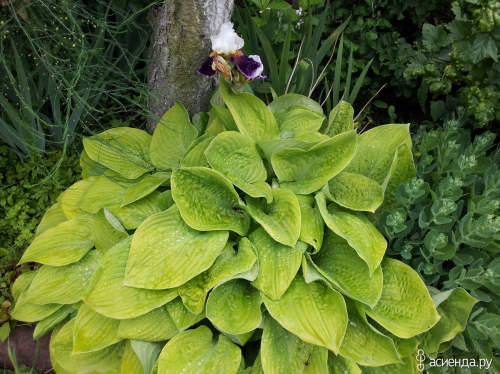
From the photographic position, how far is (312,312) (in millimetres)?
1176

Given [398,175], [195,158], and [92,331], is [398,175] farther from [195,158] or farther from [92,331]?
[92,331]

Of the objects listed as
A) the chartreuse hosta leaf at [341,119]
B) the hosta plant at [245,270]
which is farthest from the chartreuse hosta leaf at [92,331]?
the chartreuse hosta leaf at [341,119]

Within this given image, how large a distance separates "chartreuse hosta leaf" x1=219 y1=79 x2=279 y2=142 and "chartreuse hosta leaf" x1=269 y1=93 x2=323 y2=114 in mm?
198

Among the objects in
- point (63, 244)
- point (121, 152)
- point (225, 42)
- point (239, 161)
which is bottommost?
point (63, 244)

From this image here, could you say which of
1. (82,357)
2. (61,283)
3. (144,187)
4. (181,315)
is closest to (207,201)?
(144,187)

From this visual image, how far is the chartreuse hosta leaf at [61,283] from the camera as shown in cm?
136

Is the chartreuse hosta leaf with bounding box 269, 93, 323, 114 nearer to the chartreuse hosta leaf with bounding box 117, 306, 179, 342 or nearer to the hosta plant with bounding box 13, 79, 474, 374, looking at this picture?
the hosta plant with bounding box 13, 79, 474, 374

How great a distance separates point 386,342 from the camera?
3.92 ft

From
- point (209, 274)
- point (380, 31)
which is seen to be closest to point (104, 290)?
point (209, 274)

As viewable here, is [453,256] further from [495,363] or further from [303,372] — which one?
[303,372]

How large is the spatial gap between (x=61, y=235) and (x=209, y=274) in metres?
0.63

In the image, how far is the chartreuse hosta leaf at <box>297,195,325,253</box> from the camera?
125cm

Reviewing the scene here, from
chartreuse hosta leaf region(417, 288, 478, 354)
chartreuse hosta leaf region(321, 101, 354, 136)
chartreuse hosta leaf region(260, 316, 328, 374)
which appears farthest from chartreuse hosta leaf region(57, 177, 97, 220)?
chartreuse hosta leaf region(417, 288, 478, 354)

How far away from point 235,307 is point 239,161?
0.51m
